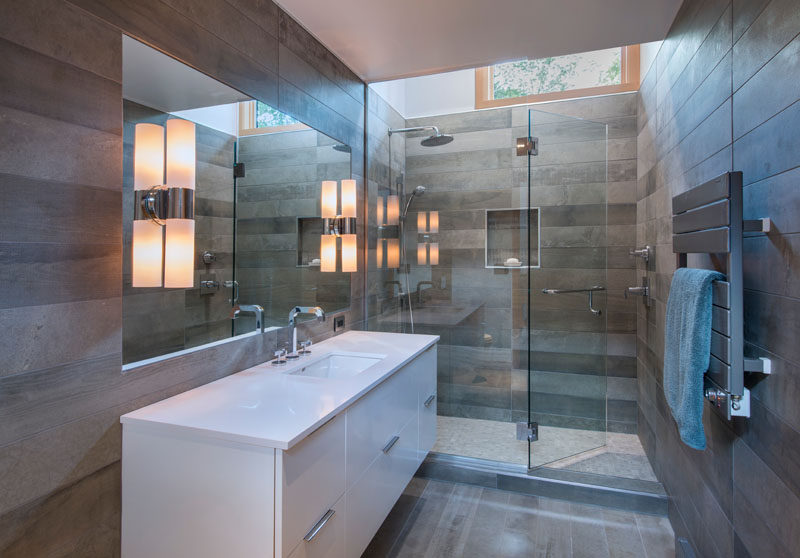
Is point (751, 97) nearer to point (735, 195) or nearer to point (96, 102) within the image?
point (735, 195)

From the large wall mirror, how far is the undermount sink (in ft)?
0.88

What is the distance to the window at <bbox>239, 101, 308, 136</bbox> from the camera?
1716 millimetres

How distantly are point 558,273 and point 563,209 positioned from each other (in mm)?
402

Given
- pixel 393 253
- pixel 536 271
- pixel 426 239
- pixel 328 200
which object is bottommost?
pixel 536 271

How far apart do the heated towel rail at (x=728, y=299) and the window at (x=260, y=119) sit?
164 centimetres

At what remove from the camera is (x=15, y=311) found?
97cm

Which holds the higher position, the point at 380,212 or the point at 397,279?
the point at 380,212

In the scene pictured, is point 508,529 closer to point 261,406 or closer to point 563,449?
point 563,449

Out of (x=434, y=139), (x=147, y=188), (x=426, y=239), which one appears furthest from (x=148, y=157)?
(x=434, y=139)

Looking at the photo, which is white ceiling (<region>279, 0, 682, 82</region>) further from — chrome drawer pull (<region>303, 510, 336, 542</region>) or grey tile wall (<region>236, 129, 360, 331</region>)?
chrome drawer pull (<region>303, 510, 336, 542</region>)

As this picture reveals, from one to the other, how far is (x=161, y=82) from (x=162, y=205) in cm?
39

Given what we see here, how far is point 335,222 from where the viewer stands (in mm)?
2316

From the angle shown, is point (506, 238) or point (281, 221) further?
point (506, 238)

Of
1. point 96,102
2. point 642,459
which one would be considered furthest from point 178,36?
point 642,459
